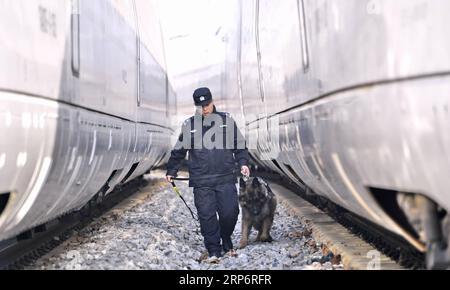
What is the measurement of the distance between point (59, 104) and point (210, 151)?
226 cm

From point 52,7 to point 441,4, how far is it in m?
2.85

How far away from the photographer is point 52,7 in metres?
5.21

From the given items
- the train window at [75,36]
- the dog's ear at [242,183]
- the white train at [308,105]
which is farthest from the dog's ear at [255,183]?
the train window at [75,36]

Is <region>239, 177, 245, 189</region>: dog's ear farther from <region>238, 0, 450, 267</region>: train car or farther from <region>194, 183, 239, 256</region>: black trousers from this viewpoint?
<region>238, 0, 450, 267</region>: train car

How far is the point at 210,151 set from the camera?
23.6 feet

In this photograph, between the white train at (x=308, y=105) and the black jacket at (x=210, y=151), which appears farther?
the black jacket at (x=210, y=151)

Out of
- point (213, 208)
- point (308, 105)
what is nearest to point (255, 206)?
point (213, 208)

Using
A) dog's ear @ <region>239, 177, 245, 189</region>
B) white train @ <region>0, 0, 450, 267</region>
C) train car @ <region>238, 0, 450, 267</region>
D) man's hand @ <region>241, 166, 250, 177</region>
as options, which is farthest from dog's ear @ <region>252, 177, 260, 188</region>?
train car @ <region>238, 0, 450, 267</region>

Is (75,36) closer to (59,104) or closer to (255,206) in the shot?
(59,104)

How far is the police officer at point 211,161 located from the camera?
23.6 ft

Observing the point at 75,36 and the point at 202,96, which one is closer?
the point at 75,36

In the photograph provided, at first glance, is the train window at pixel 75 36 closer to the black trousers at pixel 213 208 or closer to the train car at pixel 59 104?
the train car at pixel 59 104
